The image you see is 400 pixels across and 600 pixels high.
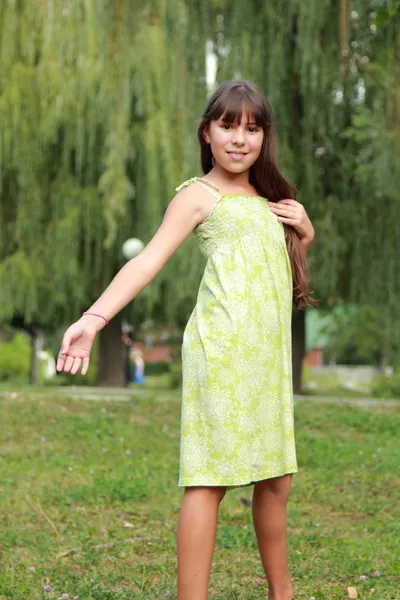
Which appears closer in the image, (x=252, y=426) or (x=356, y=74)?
(x=252, y=426)

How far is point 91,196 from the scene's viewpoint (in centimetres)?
1440

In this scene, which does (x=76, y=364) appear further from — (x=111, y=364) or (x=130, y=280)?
(x=111, y=364)

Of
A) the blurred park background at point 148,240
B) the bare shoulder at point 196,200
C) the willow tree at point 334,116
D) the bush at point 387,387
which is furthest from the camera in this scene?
the bush at point 387,387

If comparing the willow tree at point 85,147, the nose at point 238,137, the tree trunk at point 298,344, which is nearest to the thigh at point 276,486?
the nose at point 238,137

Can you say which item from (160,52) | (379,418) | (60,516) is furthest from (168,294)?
(60,516)

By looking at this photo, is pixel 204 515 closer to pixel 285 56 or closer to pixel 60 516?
pixel 60 516

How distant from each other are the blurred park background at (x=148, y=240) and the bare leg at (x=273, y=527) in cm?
49

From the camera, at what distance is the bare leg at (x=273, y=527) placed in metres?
3.03

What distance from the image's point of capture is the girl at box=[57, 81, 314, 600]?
2852mm

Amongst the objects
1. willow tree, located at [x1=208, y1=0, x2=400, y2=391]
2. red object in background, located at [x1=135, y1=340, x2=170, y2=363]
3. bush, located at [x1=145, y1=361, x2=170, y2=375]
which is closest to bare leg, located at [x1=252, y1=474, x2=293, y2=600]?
willow tree, located at [x1=208, y1=0, x2=400, y2=391]

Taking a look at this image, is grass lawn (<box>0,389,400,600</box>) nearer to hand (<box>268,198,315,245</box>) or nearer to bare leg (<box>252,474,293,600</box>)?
bare leg (<box>252,474,293,600</box>)

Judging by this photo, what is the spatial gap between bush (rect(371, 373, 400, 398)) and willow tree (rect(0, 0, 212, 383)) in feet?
13.6

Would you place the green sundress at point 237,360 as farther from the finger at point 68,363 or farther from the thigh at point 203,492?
the finger at point 68,363

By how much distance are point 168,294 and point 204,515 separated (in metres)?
11.7
